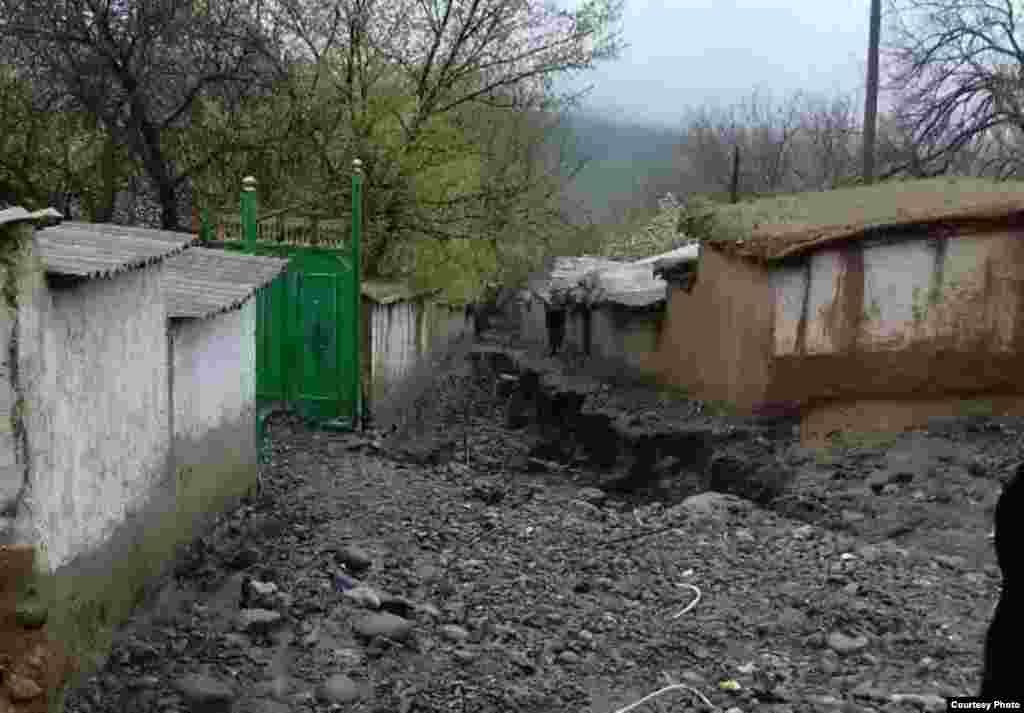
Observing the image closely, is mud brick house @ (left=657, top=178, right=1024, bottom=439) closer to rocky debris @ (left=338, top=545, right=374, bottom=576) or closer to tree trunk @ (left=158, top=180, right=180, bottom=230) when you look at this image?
rocky debris @ (left=338, top=545, right=374, bottom=576)

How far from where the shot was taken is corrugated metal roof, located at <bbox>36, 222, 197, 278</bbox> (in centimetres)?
407

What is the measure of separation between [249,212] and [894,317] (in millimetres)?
6474

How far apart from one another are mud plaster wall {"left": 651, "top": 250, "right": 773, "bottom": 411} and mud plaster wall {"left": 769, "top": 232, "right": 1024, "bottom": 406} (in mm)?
227

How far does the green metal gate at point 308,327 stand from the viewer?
9.92 metres

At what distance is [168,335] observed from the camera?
18.7 ft

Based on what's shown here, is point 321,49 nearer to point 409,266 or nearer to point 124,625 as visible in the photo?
point 409,266

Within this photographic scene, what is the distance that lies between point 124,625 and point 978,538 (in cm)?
598

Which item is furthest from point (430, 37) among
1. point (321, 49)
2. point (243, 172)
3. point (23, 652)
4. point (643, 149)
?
point (643, 149)

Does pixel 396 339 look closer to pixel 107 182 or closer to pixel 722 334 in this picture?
pixel 107 182

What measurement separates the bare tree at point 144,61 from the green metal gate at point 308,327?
2025mm

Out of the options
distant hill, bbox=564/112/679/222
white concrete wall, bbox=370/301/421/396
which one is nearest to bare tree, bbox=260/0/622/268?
white concrete wall, bbox=370/301/421/396

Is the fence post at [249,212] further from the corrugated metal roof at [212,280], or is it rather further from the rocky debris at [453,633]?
the rocky debris at [453,633]

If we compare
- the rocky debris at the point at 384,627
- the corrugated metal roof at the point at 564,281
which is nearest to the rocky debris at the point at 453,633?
the rocky debris at the point at 384,627

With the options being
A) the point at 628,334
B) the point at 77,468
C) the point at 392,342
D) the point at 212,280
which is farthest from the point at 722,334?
the point at 77,468
